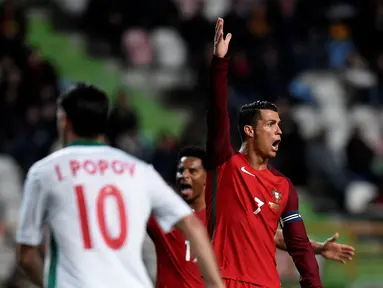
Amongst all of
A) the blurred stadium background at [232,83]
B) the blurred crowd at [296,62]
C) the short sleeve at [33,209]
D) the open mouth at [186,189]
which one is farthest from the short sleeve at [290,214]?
the blurred crowd at [296,62]

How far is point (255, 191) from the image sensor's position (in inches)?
251

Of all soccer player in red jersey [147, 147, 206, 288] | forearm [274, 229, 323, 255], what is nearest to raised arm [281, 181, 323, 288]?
forearm [274, 229, 323, 255]

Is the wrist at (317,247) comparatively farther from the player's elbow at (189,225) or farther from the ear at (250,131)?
the player's elbow at (189,225)

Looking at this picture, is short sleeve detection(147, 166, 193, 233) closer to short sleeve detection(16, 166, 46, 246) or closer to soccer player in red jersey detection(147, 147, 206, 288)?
short sleeve detection(16, 166, 46, 246)

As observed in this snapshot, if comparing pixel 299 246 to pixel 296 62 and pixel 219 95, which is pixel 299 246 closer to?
pixel 219 95

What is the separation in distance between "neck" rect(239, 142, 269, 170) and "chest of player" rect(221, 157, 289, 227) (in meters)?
0.04

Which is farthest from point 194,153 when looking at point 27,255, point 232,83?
Answer: point 232,83

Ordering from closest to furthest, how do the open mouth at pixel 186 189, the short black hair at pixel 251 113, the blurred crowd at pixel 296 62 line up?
the short black hair at pixel 251 113 → the open mouth at pixel 186 189 → the blurred crowd at pixel 296 62

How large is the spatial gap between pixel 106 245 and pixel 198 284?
279 centimetres

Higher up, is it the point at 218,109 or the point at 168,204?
the point at 218,109

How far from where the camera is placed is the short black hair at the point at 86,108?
14.0 ft

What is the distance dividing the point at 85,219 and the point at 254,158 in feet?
8.19

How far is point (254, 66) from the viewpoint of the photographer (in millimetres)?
16281

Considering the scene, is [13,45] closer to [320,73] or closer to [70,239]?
[320,73]
